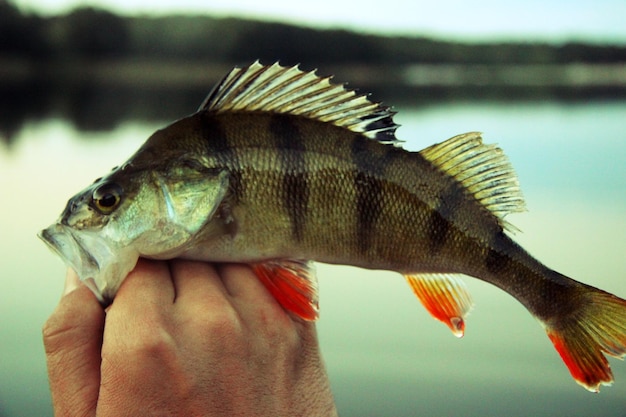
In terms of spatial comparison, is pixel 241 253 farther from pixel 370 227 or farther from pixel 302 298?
pixel 370 227

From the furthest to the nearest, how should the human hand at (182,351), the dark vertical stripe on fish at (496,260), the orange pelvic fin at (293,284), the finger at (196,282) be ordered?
the dark vertical stripe on fish at (496,260) → the orange pelvic fin at (293,284) → the finger at (196,282) → the human hand at (182,351)

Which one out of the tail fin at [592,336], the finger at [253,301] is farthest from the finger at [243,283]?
the tail fin at [592,336]

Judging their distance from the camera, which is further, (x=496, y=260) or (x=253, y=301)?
(x=496, y=260)

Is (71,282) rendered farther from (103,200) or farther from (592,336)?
(592,336)

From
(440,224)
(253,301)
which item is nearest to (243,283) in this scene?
(253,301)

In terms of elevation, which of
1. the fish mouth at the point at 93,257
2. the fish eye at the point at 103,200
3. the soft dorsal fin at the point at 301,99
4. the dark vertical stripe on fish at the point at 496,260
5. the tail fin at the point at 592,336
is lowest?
the tail fin at the point at 592,336

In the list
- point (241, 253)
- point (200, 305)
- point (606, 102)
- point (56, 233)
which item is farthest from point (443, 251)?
point (606, 102)

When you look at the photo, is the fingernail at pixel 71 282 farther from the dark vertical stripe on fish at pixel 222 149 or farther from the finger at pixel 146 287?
the dark vertical stripe on fish at pixel 222 149
